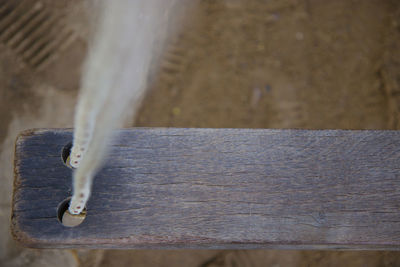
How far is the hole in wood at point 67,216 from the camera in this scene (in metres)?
0.92

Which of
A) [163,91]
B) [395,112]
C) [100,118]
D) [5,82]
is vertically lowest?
[395,112]

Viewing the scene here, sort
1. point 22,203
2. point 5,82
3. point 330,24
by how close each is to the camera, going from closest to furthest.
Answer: point 22,203 < point 5,82 < point 330,24

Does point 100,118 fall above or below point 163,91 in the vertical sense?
above

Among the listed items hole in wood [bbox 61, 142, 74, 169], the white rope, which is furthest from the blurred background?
hole in wood [bbox 61, 142, 74, 169]

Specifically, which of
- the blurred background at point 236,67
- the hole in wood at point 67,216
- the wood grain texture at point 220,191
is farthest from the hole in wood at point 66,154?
the blurred background at point 236,67

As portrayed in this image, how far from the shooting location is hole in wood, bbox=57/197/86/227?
→ 92 cm

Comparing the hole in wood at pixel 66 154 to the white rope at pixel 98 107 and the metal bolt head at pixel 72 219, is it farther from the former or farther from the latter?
the metal bolt head at pixel 72 219

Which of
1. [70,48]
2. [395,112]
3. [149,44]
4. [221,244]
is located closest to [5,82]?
[70,48]

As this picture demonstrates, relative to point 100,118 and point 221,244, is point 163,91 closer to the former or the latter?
point 100,118

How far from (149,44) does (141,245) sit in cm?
195

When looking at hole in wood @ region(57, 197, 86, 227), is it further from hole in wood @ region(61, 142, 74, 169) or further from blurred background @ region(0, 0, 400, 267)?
blurred background @ region(0, 0, 400, 267)

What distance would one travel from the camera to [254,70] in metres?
2.49

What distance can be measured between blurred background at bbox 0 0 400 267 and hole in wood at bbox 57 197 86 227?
1.47 meters

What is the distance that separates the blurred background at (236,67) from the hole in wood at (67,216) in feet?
4.83
